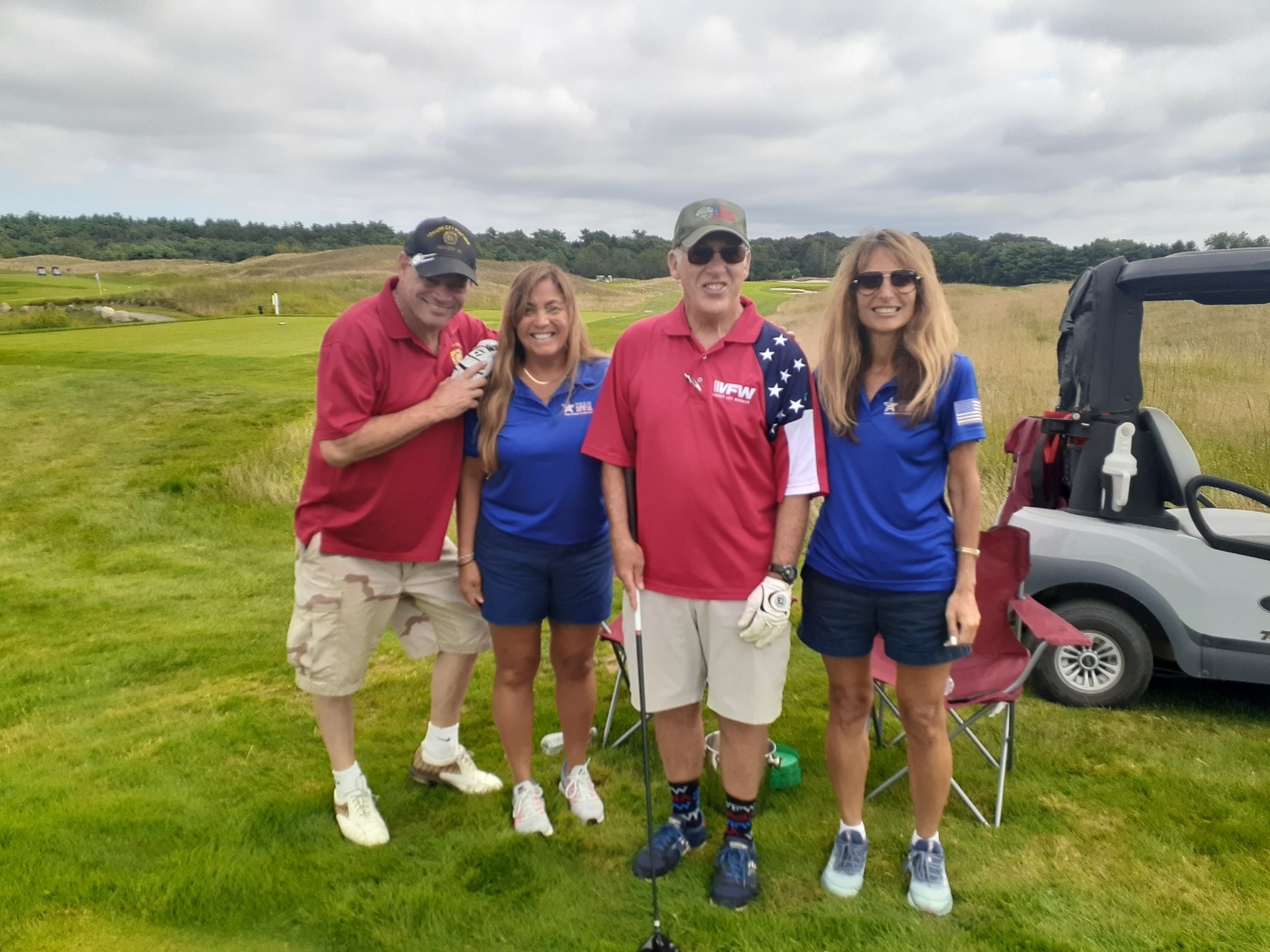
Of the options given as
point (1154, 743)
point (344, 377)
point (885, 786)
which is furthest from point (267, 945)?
point (1154, 743)

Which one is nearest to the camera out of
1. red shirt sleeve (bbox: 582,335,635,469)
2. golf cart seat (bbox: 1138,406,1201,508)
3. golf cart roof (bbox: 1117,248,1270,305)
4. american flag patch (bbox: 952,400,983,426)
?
american flag patch (bbox: 952,400,983,426)

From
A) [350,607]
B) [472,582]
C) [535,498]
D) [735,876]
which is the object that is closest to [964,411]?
[535,498]

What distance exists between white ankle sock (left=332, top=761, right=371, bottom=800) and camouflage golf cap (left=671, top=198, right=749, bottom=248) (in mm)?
2148

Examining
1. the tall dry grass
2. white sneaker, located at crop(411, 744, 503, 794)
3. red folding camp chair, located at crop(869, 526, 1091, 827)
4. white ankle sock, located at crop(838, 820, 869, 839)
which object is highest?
red folding camp chair, located at crop(869, 526, 1091, 827)

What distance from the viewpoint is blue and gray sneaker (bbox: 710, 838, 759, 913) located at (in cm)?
260

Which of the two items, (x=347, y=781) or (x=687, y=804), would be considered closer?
(x=687, y=804)

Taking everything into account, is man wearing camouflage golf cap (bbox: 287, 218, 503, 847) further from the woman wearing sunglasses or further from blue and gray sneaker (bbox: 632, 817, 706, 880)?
the woman wearing sunglasses

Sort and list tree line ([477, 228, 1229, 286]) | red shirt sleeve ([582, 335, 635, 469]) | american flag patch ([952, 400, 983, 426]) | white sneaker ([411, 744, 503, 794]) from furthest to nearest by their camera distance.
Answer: tree line ([477, 228, 1229, 286]) → white sneaker ([411, 744, 503, 794]) → red shirt sleeve ([582, 335, 635, 469]) → american flag patch ([952, 400, 983, 426])

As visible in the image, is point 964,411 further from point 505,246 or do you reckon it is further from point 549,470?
point 505,246

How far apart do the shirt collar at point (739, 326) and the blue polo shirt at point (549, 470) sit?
0.38 meters

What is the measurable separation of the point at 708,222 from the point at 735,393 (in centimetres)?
50

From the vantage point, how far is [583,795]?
10.3ft

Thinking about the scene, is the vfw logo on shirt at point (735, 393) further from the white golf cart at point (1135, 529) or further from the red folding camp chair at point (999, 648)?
the white golf cart at point (1135, 529)

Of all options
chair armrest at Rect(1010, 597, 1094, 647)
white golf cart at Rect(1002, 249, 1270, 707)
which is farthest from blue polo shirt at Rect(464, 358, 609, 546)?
white golf cart at Rect(1002, 249, 1270, 707)
